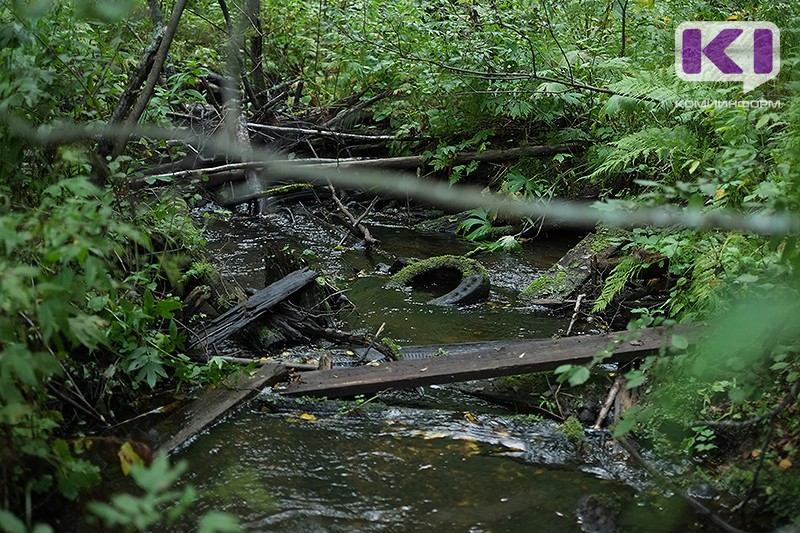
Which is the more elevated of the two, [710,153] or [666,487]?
[710,153]

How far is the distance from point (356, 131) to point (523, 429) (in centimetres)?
745

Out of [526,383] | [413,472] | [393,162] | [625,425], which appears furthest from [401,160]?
[625,425]

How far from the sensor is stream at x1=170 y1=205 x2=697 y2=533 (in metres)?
3.20

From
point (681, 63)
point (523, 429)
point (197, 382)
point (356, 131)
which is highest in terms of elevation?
point (681, 63)

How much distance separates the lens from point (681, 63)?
727cm

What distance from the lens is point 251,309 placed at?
5.29 metres

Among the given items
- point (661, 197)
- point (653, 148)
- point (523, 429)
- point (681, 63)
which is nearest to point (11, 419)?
point (661, 197)

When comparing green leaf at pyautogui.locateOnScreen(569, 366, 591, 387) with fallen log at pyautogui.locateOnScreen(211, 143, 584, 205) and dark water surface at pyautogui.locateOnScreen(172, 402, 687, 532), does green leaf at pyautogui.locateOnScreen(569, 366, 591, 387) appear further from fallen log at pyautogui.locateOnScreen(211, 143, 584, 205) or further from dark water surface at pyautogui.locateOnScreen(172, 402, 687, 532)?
fallen log at pyautogui.locateOnScreen(211, 143, 584, 205)

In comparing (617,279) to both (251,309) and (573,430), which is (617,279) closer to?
(573,430)

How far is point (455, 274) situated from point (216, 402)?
3.40 metres

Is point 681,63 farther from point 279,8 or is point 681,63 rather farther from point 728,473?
point 279,8

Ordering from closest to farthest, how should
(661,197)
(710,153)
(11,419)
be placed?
(11,419), (661,197), (710,153)

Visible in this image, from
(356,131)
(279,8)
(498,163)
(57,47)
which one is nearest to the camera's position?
(57,47)

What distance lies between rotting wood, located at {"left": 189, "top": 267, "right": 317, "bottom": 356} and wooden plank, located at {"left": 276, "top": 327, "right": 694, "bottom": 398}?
0.82m
